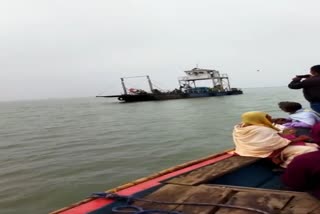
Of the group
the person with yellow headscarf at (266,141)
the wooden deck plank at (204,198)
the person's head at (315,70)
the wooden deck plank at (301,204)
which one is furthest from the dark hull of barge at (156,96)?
the wooden deck plank at (301,204)

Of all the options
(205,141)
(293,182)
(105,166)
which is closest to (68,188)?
(105,166)

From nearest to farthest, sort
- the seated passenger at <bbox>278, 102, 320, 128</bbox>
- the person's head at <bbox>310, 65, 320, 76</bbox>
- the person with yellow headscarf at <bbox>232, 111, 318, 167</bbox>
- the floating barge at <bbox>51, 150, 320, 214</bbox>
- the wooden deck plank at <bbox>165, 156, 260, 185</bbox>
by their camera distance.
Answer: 1. the floating barge at <bbox>51, 150, 320, 214</bbox>
2. the wooden deck plank at <bbox>165, 156, 260, 185</bbox>
3. the person with yellow headscarf at <bbox>232, 111, 318, 167</bbox>
4. the person's head at <bbox>310, 65, 320, 76</bbox>
5. the seated passenger at <bbox>278, 102, 320, 128</bbox>

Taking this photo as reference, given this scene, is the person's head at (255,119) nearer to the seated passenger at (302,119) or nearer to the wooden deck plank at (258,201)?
the wooden deck plank at (258,201)

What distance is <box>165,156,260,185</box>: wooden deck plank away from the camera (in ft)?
11.0

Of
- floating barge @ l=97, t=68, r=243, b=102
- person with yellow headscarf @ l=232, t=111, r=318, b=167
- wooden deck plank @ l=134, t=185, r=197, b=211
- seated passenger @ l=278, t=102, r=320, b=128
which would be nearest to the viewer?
wooden deck plank @ l=134, t=185, r=197, b=211

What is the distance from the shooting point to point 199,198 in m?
2.80

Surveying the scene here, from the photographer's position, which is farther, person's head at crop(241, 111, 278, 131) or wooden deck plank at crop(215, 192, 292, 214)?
person's head at crop(241, 111, 278, 131)

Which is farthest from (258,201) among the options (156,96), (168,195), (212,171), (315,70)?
(156,96)

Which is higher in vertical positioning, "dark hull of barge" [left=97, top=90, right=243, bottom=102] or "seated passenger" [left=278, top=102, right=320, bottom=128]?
"seated passenger" [left=278, top=102, right=320, bottom=128]

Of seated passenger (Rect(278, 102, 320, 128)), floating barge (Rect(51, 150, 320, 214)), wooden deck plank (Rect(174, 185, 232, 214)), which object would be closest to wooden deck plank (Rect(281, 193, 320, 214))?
floating barge (Rect(51, 150, 320, 214))

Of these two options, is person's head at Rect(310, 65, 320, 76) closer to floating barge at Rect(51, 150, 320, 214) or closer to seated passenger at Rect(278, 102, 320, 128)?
seated passenger at Rect(278, 102, 320, 128)

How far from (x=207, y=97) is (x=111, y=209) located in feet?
180

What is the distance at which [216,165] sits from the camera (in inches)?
157

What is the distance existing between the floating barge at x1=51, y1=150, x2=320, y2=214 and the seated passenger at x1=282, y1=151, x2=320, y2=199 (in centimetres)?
7
